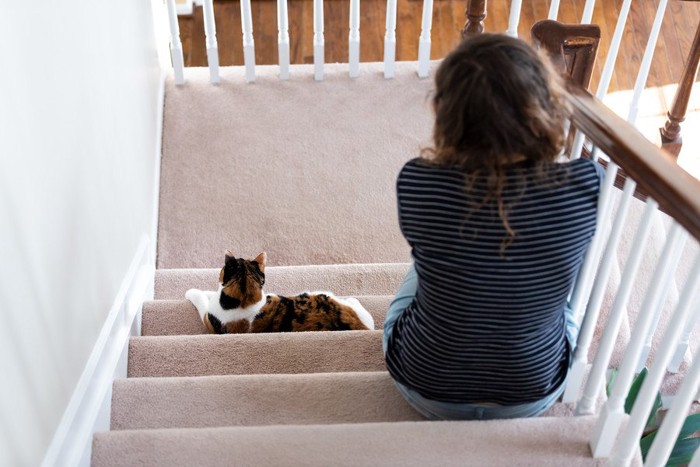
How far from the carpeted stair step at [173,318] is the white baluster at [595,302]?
792mm

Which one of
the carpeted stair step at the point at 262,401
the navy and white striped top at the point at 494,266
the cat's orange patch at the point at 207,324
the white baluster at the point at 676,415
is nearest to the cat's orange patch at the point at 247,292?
the cat's orange patch at the point at 207,324

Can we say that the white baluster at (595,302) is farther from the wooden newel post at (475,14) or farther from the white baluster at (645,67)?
the wooden newel post at (475,14)

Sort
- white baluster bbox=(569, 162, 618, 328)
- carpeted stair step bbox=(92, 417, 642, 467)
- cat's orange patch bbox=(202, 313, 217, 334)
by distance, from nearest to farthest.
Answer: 1. white baluster bbox=(569, 162, 618, 328)
2. carpeted stair step bbox=(92, 417, 642, 467)
3. cat's orange patch bbox=(202, 313, 217, 334)

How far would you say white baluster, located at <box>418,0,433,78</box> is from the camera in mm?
3364

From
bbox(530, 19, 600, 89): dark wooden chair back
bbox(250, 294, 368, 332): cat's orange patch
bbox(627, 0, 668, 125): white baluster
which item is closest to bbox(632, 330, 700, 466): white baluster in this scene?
bbox(530, 19, 600, 89): dark wooden chair back

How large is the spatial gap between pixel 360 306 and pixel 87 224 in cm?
84

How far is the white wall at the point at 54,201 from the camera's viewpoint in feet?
4.72

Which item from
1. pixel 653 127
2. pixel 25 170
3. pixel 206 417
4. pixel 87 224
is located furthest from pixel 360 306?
pixel 653 127

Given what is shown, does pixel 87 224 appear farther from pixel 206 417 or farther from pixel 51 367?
pixel 206 417

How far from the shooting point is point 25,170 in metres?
1.50

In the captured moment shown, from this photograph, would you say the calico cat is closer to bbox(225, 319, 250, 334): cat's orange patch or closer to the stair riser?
bbox(225, 319, 250, 334): cat's orange patch

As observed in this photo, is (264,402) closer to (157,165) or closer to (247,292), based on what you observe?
(247,292)

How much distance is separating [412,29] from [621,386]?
3468 millimetres

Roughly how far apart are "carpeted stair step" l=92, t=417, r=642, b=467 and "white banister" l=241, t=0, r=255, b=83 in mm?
2118
